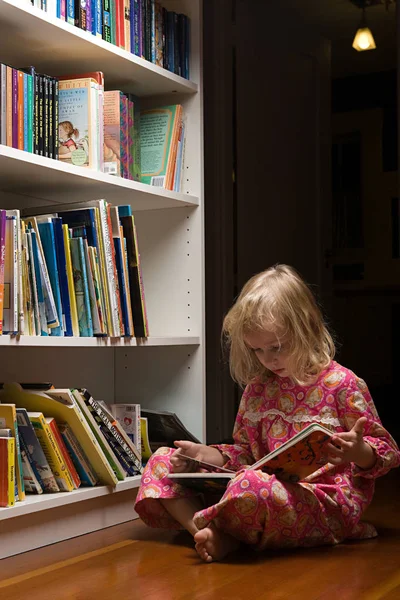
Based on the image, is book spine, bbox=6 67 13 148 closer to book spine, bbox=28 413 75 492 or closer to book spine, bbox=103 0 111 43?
book spine, bbox=103 0 111 43

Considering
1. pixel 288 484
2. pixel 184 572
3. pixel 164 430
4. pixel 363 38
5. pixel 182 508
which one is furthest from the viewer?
pixel 363 38

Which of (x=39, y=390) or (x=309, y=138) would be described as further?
(x=309, y=138)

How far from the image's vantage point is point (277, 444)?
1.74 m

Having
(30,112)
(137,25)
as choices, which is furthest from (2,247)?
(137,25)

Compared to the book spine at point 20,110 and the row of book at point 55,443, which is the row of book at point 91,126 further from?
the row of book at point 55,443

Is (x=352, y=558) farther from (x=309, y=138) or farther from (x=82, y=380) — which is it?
(x=309, y=138)

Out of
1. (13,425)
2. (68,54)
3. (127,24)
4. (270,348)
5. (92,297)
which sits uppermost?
(127,24)

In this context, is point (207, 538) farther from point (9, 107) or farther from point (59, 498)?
point (9, 107)

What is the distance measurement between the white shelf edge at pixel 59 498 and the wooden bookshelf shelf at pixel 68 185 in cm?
68

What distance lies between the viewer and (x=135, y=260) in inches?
77.9

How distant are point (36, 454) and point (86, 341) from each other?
26 cm

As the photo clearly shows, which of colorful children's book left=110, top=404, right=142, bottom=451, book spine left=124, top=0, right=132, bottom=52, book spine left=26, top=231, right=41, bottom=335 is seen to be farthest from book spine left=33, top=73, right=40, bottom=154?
colorful children's book left=110, top=404, right=142, bottom=451

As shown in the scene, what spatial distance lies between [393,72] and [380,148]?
50cm

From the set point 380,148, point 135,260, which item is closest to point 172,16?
point 135,260
